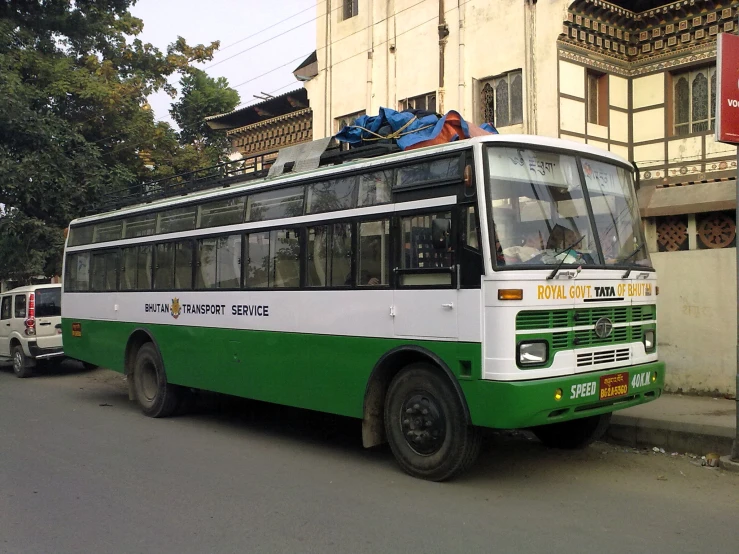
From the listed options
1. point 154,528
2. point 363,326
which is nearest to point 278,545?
point 154,528

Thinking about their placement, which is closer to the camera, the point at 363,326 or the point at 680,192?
the point at 363,326

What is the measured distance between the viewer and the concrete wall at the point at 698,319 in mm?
9729

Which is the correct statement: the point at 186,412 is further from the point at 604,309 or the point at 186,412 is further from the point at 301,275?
the point at 604,309

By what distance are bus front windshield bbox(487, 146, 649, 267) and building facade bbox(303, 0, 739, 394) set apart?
156 inches

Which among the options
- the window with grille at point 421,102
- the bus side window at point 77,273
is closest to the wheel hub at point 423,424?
the bus side window at point 77,273

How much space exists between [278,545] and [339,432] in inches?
152

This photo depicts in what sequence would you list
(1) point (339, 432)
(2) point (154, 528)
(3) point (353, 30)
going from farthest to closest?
(3) point (353, 30) → (1) point (339, 432) → (2) point (154, 528)

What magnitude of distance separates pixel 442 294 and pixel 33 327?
38.2 ft

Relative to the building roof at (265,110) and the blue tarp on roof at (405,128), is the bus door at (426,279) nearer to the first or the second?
the blue tarp on roof at (405,128)

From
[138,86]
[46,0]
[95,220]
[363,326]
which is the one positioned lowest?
[363,326]

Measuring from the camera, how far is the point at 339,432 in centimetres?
866

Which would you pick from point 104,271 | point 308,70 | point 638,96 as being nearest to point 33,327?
point 104,271

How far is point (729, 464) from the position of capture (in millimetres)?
6531

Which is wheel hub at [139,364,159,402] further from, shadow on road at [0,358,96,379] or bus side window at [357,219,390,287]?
shadow on road at [0,358,96,379]
